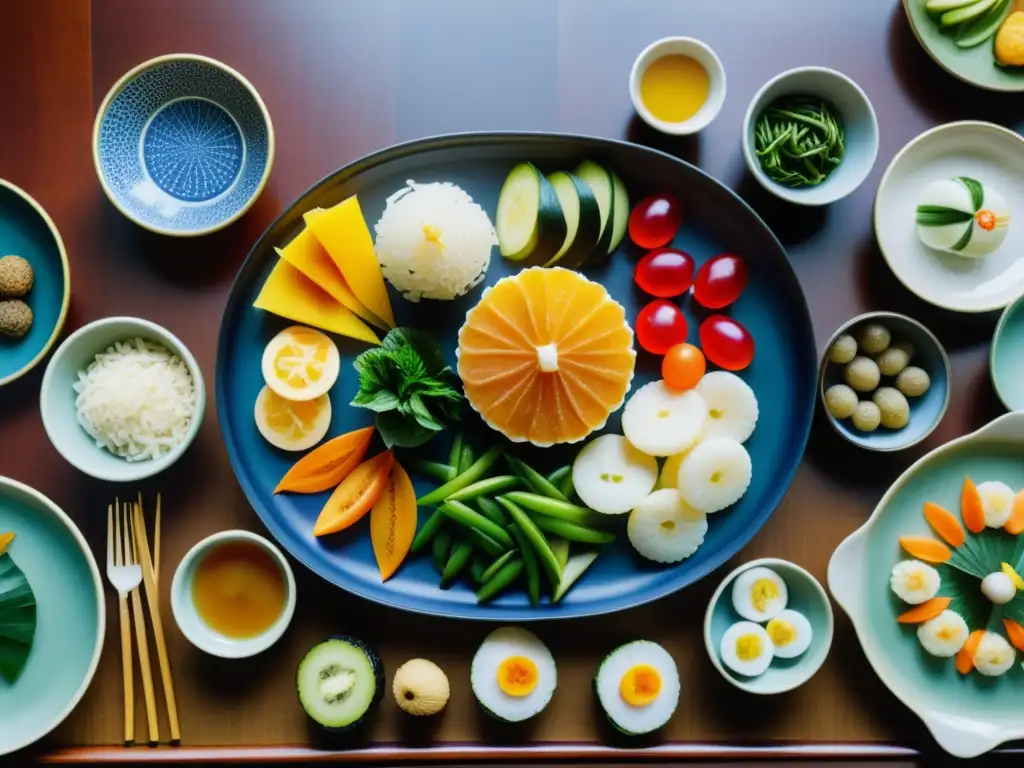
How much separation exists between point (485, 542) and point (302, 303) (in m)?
0.78

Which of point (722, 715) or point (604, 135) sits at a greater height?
point (604, 135)

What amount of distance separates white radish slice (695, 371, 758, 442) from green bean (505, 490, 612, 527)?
1.28ft

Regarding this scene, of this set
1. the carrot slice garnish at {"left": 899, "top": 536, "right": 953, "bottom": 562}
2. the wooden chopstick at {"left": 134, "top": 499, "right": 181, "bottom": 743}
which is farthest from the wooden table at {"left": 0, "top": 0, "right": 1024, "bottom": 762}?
the carrot slice garnish at {"left": 899, "top": 536, "right": 953, "bottom": 562}

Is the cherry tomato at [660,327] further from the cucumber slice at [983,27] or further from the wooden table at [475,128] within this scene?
the cucumber slice at [983,27]

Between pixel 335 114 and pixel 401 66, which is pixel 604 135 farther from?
pixel 335 114

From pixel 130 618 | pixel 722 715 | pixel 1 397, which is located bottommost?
pixel 722 715

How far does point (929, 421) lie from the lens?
2.36 metres

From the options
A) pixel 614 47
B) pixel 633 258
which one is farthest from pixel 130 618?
pixel 614 47

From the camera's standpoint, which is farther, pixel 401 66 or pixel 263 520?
pixel 401 66

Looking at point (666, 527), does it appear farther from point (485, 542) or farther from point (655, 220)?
point (655, 220)

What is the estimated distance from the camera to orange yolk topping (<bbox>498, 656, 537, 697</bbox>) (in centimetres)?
227

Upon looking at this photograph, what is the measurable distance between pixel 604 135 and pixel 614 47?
0.25 m

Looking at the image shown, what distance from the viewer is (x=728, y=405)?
2.34 metres

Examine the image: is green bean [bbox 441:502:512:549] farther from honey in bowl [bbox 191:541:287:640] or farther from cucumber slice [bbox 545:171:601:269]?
cucumber slice [bbox 545:171:601:269]
